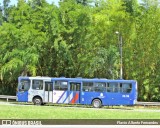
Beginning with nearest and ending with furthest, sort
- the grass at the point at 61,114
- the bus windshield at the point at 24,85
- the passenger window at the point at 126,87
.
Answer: the grass at the point at 61,114, the passenger window at the point at 126,87, the bus windshield at the point at 24,85

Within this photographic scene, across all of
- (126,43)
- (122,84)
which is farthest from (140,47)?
(122,84)

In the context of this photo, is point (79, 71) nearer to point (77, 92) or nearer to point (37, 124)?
point (77, 92)

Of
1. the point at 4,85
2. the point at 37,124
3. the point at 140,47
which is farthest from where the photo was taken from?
the point at 4,85

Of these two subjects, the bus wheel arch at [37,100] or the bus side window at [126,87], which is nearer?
the bus side window at [126,87]

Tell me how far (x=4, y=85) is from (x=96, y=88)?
2262cm

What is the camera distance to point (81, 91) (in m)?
37.3

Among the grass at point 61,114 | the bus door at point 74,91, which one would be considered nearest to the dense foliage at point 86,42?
the bus door at point 74,91

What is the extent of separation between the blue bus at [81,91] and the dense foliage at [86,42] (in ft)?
32.7

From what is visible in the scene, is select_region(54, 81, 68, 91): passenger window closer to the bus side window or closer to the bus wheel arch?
the bus wheel arch

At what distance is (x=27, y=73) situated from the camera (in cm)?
5097

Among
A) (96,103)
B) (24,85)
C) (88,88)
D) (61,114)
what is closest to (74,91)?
(88,88)

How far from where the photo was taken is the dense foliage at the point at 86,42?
159ft

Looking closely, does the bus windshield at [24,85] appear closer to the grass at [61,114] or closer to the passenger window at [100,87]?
the passenger window at [100,87]

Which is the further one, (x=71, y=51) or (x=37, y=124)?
(x=71, y=51)
